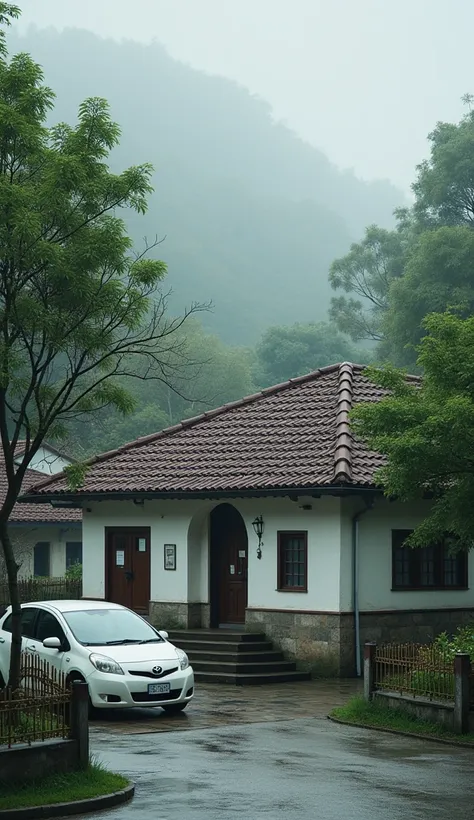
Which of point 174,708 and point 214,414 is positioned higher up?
point 214,414

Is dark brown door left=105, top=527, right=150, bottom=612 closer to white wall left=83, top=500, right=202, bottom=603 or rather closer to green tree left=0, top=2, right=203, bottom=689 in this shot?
white wall left=83, top=500, right=202, bottom=603

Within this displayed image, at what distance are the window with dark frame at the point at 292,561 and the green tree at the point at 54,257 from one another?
1100 centimetres

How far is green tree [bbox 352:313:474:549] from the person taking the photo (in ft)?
58.7

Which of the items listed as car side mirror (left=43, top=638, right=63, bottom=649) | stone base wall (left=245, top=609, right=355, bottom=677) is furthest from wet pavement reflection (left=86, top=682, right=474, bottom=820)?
stone base wall (left=245, top=609, right=355, bottom=677)

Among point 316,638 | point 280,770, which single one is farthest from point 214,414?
point 280,770

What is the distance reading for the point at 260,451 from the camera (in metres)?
27.5

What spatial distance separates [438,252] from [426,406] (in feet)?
129

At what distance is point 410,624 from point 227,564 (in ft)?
14.3

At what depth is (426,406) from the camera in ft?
60.8

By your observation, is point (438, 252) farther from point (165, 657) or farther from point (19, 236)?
point (19, 236)

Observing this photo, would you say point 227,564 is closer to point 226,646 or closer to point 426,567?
point 226,646

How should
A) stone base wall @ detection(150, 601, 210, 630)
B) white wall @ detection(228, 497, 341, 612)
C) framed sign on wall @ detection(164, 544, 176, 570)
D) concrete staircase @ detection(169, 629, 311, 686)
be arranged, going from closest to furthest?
concrete staircase @ detection(169, 629, 311, 686) < white wall @ detection(228, 497, 341, 612) < stone base wall @ detection(150, 601, 210, 630) < framed sign on wall @ detection(164, 544, 176, 570)

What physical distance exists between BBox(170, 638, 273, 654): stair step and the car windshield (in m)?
5.23

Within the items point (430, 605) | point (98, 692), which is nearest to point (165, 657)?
point (98, 692)
